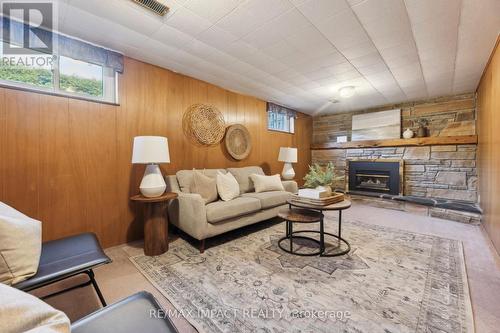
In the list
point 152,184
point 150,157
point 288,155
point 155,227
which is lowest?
point 155,227

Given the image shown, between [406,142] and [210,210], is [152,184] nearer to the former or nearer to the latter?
[210,210]

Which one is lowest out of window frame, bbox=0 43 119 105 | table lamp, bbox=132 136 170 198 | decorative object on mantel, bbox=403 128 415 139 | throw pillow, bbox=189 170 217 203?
throw pillow, bbox=189 170 217 203

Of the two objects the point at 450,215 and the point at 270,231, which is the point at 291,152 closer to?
the point at 270,231

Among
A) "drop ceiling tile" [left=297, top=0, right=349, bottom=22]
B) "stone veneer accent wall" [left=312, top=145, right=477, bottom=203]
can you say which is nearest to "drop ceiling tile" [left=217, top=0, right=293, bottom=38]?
"drop ceiling tile" [left=297, top=0, right=349, bottom=22]

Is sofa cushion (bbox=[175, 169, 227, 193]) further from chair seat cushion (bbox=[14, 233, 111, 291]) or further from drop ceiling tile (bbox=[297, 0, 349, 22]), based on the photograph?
drop ceiling tile (bbox=[297, 0, 349, 22])

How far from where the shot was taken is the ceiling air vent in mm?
1685

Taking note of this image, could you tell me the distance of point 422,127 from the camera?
4211 millimetres

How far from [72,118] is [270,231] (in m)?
2.63

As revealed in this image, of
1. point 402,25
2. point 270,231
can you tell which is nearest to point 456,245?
point 270,231

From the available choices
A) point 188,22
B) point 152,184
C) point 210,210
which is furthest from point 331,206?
point 188,22

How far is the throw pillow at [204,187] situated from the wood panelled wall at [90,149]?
1.67 ft

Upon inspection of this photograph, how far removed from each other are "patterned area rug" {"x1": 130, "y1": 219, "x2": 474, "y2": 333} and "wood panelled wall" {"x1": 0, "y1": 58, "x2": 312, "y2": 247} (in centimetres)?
76

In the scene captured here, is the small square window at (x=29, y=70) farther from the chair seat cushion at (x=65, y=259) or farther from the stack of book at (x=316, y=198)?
the stack of book at (x=316, y=198)

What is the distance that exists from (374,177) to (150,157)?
15.3 ft
